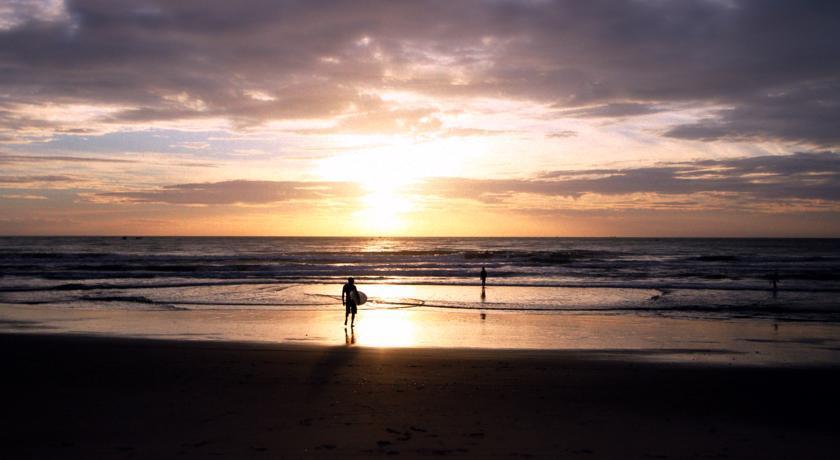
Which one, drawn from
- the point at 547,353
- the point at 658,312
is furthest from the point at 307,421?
the point at 658,312

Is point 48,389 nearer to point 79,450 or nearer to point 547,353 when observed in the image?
point 79,450

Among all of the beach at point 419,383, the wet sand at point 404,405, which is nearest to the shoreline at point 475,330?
the beach at point 419,383

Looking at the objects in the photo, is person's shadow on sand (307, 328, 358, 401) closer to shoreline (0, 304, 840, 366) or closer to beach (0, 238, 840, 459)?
beach (0, 238, 840, 459)

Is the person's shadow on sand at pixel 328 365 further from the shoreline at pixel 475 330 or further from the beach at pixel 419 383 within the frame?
the shoreline at pixel 475 330

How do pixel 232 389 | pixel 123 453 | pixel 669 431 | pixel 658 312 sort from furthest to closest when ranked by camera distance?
pixel 658 312, pixel 232 389, pixel 669 431, pixel 123 453

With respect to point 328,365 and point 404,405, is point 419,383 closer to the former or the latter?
point 404,405

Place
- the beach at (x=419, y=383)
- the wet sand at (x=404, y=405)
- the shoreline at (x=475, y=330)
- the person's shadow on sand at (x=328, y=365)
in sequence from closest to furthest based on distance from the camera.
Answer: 1. the wet sand at (x=404, y=405)
2. the beach at (x=419, y=383)
3. the person's shadow on sand at (x=328, y=365)
4. the shoreline at (x=475, y=330)

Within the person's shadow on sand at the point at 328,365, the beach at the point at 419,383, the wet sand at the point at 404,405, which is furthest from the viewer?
the person's shadow on sand at the point at 328,365

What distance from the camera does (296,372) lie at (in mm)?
11547

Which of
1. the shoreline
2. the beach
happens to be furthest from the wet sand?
the shoreline

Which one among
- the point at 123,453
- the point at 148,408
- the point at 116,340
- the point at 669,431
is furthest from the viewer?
the point at 116,340

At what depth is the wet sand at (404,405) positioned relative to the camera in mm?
7504

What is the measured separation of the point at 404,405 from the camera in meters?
9.20

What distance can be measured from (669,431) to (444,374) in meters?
4.31
